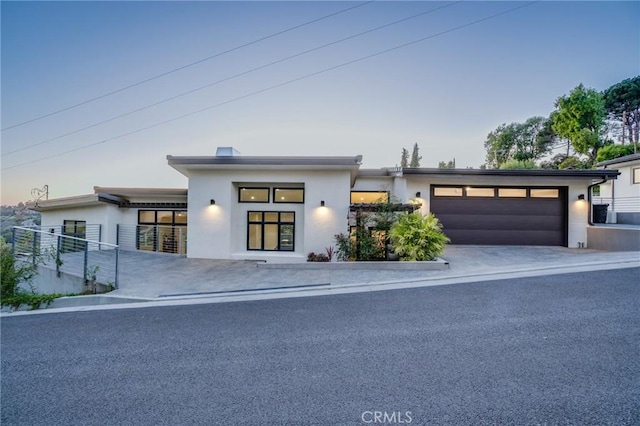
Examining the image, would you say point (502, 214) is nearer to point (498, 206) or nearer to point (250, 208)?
point (498, 206)

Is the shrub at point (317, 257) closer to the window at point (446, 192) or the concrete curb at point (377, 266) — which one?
the concrete curb at point (377, 266)

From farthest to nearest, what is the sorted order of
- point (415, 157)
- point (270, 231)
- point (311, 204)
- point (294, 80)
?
point (415, 157)
point (294, 80)
point (270, 231)
point (311, 204)

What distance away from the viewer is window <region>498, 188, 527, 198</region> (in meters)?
11.8

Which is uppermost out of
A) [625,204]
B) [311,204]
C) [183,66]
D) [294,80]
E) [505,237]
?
[183,66]

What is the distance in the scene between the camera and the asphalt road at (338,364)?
227cm

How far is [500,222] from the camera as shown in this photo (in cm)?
1173

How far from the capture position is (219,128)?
1662 cm

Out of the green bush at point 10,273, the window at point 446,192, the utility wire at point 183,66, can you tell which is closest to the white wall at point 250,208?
the window at point 446,192

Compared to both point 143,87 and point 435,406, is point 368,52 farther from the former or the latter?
point 435,406

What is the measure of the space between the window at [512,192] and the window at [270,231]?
8.96 metres

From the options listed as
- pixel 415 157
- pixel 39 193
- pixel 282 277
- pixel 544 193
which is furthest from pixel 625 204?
pixel 39 193

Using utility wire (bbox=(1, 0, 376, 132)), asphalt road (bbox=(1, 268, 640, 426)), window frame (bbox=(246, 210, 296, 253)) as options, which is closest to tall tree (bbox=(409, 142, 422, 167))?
utility wire (bbox=(1, 0, 376, 132))

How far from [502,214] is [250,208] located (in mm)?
10696

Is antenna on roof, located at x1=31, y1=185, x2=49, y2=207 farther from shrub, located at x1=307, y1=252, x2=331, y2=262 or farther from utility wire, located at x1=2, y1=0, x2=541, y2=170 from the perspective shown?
shrub, located at x1=307, y1=252, x2=331, y2=262
